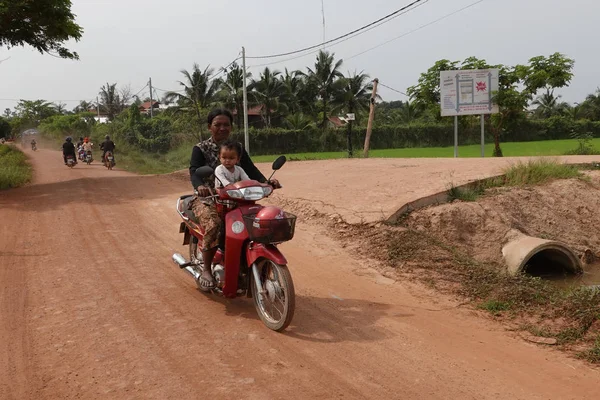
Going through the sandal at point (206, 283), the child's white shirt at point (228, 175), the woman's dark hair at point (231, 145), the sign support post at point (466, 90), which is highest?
the sign support post at point (466, 90)

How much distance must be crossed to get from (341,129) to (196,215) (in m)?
39.1

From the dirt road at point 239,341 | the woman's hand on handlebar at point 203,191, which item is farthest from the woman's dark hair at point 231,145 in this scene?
the dirt road at point 239,341

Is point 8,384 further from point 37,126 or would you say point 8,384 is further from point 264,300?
point 37,126

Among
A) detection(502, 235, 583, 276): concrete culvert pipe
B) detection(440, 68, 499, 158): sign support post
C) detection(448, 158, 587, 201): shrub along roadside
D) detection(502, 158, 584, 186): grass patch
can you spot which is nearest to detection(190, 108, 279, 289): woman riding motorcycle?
detection(502, 235, 583, 276): concrete culvert pipe

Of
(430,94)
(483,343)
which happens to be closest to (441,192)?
(483,343)

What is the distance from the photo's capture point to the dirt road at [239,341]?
137 inches

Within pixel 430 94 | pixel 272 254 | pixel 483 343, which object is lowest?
pixel 483 343

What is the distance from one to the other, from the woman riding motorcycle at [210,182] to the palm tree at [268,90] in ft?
137

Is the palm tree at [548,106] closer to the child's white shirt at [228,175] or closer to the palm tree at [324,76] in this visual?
the palm tree at [324,76]

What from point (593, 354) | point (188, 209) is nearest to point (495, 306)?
point (593, 354)

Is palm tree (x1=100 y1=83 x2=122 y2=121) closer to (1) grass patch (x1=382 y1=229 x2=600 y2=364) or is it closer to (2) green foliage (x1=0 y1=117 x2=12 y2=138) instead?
(2) green foliage (x1=0 y1=117 x2=12 y2=138)

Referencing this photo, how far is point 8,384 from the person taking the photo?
3529mm

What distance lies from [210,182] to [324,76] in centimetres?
4470

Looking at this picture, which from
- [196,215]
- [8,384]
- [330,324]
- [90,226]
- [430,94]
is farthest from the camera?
[430,94]
